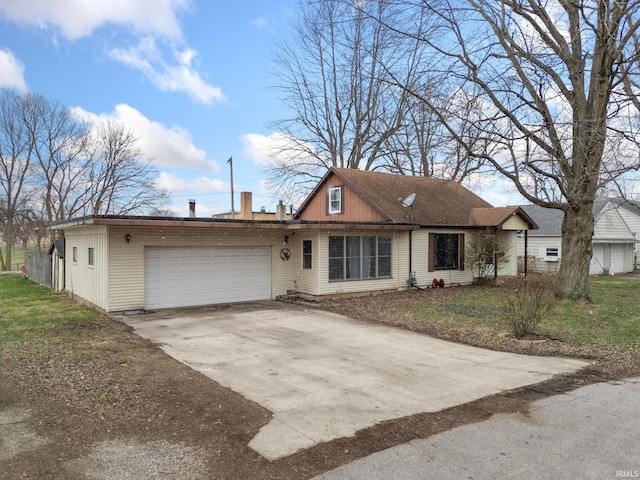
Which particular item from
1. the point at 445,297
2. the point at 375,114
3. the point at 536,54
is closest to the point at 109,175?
the point at 375,114

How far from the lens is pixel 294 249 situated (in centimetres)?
1528

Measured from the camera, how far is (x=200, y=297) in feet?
43.8

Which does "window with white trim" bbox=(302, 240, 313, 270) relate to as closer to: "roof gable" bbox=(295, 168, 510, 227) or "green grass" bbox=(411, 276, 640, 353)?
"roof gable" bbox=(295, 168, 510, 227)

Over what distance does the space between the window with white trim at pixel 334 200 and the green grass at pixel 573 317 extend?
660cm

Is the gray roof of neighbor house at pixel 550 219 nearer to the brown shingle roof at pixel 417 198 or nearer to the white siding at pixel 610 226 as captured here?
the white siding at pixel 610 226

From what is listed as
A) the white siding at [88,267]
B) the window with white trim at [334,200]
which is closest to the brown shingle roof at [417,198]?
the window with white trim at [334,200]

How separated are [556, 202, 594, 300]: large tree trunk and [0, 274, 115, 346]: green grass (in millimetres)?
11993

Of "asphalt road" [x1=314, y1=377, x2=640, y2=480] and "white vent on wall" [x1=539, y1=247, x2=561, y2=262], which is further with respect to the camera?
"white vent on wall" [x1=539, y1=247, x2=561, y2=262]

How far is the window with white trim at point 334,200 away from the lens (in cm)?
1920

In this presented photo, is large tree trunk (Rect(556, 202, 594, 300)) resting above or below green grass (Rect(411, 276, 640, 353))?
above

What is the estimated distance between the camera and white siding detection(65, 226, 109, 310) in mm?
11789

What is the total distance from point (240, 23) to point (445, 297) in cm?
1055

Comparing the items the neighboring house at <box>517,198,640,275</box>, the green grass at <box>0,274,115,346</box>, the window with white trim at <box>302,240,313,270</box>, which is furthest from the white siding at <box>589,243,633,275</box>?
the green grass at <box>0,274,115,346</box>

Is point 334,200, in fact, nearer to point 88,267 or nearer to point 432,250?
point 432,250
